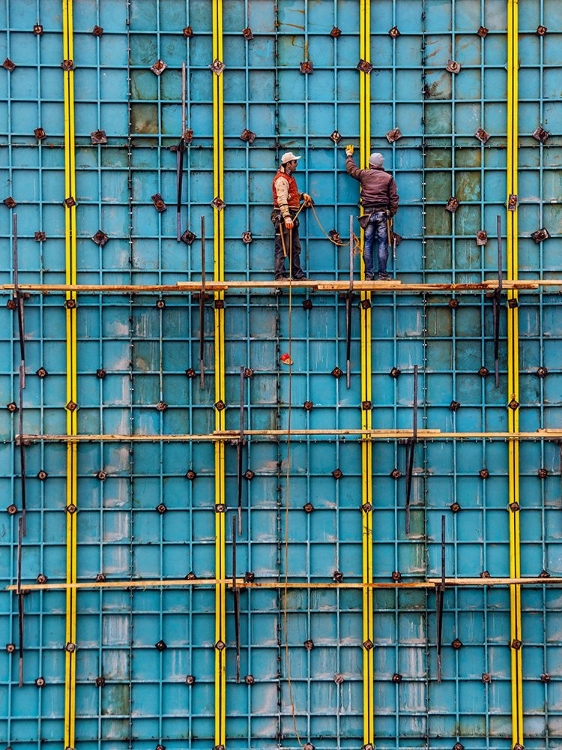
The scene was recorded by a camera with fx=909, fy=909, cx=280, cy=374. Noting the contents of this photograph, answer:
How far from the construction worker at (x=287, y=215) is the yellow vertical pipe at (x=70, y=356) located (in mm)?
4318

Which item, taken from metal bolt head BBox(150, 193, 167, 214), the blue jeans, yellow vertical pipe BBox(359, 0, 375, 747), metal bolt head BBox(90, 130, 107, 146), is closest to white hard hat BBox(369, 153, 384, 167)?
yellow vertical pipe BBox(359, 0, 375, 747)

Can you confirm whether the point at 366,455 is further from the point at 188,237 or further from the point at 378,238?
the point at 188,237

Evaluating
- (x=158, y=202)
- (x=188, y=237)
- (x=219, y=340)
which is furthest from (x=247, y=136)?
(x=219, y=340)

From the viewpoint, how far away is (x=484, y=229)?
19484mm

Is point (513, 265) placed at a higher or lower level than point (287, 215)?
lower

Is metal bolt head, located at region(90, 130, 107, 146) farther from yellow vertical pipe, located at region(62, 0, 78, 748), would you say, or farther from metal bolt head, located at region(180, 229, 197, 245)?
metal bolt head, located at region(180, 229, 197, 245)

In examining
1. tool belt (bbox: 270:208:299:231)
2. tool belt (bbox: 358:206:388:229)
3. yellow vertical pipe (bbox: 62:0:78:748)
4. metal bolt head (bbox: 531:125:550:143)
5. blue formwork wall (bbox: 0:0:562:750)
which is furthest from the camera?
metal bolt head (bbox: 531:125:550:143)

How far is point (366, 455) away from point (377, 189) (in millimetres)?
5549

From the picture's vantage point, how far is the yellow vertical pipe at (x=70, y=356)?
19.0 meters

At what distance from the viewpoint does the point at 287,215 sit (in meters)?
18.6

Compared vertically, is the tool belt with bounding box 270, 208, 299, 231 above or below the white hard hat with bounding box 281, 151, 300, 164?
below

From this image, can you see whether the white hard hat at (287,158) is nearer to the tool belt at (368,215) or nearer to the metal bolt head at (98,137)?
the tool belt at (368,215)

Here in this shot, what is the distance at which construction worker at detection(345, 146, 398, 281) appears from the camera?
18.7 meters

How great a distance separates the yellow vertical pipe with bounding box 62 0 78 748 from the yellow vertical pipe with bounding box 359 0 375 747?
19.9ft
